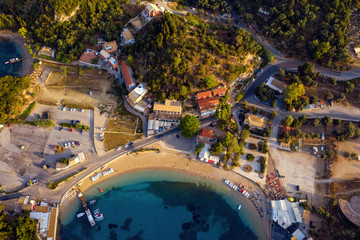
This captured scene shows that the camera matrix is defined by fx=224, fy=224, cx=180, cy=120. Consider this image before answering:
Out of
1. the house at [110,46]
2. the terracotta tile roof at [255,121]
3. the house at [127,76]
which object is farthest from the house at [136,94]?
the terracotta tile roof at [255,121]

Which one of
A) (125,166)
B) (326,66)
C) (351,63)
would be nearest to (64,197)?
(125,166)

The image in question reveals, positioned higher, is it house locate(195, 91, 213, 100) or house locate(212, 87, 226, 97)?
house locate(212, 87, 226, 97)

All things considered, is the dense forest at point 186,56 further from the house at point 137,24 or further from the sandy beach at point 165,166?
the sandy beach at point 165,166

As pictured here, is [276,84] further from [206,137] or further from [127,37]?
[127,37]

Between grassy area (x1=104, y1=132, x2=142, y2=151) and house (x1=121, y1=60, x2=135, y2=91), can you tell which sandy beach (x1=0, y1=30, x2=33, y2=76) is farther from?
grassy area (x1=104, y1=132, x2=142, y2=151)

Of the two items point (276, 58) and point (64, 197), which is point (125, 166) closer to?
point (64, 197)

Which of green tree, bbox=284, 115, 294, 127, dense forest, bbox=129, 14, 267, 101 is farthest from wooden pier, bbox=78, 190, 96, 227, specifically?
green tree, bbox=284, 115, 294, 127
